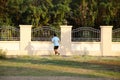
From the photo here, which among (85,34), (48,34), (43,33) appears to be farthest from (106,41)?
(43,33)

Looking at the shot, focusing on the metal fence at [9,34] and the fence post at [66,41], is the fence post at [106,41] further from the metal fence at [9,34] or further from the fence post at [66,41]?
the metal fence at [9,34]

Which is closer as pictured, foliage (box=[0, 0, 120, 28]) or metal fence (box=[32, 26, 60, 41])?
metal fence (box=[32, 26, 60, 41])

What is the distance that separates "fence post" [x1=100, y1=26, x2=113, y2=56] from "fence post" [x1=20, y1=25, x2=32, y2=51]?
5395mm

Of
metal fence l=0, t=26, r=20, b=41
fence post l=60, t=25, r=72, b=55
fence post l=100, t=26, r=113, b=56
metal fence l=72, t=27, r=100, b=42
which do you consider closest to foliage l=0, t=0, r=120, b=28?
metal fence l=0, t=26, r=20, b=41

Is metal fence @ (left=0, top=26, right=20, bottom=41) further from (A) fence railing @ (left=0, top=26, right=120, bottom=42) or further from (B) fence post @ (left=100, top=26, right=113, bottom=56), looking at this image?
(B) fence post @ (left=100, top=26, right=113, bottom=56)

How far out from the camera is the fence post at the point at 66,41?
30000 mm

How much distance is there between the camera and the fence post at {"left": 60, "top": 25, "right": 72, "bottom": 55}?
30000 millimetres

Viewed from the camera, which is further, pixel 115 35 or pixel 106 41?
pixel 115 35

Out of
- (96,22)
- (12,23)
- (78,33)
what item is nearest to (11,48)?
(78,33)

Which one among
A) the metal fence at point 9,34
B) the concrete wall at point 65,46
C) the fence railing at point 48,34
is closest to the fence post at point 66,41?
the concrete wall at point 65,46

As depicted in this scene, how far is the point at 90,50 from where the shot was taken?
99.2 feet

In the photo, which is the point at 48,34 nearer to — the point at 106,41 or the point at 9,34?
the point at 9,34

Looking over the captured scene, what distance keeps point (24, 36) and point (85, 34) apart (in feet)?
14.9

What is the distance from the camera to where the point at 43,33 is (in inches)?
1203
